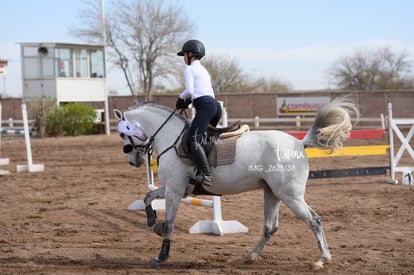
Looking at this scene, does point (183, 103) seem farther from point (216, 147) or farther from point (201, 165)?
point (201, 165)

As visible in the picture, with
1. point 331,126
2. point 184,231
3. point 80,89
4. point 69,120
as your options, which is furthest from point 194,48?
point 80,89

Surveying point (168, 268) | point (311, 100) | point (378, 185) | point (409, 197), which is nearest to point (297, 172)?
point (168, 268)

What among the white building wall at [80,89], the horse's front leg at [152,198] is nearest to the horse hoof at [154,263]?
the horse's front leg at [152,198]

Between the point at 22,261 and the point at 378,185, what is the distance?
362 inches

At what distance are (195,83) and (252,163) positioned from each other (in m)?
1.19

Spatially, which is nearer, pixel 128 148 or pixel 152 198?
pixel 152 198

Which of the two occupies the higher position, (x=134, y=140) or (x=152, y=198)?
(x=134, y=140)

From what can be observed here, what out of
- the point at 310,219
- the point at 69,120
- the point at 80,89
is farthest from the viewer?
the point at 80,89

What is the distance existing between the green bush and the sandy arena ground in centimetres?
1651

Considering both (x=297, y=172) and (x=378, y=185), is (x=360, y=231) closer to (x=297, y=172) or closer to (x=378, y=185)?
(x=297, y=172)

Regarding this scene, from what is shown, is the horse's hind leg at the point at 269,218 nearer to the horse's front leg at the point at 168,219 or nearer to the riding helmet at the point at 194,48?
the horse's front leg at the point at 168,219

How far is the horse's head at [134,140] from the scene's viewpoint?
26.8 feet

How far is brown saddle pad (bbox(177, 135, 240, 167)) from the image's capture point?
7.75 m

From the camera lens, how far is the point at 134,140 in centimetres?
825
